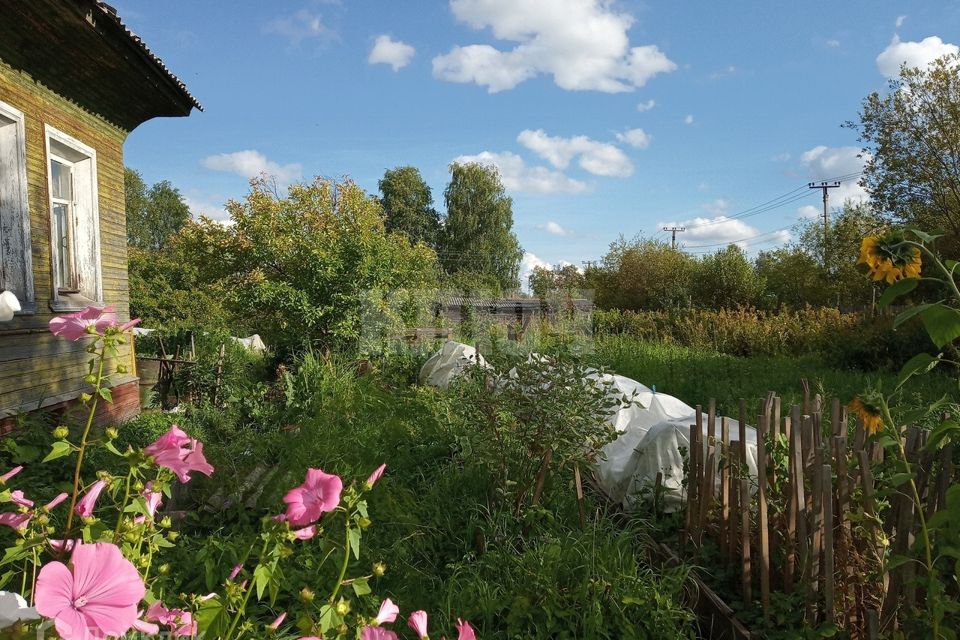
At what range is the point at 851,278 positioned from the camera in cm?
1545

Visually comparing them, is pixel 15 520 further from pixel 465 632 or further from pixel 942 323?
pixel 942 323

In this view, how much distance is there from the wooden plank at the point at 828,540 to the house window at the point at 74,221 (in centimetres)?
652

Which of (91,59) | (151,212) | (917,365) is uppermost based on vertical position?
(151,212)

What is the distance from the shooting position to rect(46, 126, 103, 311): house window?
6230mm

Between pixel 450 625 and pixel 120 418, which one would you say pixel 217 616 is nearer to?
pixel 450 625

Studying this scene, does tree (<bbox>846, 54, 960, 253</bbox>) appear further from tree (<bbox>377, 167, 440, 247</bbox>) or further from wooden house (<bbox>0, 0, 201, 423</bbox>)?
tree (<bbox>377, 167, 440, 247</bbox>)

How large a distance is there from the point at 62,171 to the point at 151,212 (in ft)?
120

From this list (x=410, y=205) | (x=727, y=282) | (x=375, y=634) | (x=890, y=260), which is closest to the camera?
(x=375, y=634)

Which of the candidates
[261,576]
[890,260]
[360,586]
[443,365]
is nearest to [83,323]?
[261,576]

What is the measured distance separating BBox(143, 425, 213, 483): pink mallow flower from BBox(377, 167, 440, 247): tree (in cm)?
3489

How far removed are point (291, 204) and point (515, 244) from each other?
15.9 m

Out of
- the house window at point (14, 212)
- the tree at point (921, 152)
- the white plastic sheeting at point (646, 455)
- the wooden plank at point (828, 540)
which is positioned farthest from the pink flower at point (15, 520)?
the tree at point (921, 152)

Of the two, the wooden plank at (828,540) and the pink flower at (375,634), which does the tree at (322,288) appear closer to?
the wooden plank at (828,540)

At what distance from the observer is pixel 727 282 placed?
66.9 ft
